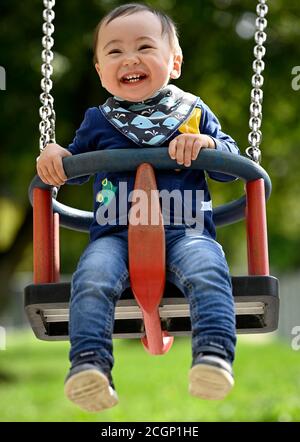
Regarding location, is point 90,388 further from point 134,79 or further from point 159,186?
point 134,79

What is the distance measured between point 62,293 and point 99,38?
0.89 metres

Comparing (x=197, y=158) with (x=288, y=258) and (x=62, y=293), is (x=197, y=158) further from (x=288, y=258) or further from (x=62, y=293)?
(x=288, y=258)

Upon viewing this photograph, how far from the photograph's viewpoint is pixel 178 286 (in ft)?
9.36

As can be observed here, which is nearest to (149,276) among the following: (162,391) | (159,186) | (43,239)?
(159,186)

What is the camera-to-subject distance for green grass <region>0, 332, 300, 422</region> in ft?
30.7

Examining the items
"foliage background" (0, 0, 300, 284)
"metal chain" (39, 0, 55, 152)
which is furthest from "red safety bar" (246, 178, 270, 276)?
"foliage background" (0, 0, 300, 284)

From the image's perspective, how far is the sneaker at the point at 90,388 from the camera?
2555 millimetres

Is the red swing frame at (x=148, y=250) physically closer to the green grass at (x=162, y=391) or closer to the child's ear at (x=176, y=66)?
the child's ear at (x=176, y=66)

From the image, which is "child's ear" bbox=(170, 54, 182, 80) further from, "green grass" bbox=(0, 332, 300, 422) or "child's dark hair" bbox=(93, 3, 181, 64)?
"green grass" bbox=(0, 332, 300, 422)

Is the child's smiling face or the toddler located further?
the child's smiling face

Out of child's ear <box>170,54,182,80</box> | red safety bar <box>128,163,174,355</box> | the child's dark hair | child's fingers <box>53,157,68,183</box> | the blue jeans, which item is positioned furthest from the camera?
child's ear <box>170,54,182,80</box>

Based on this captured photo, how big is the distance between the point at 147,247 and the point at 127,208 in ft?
0.65

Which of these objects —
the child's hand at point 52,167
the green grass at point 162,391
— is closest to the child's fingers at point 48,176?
the child's hand at point 52,167

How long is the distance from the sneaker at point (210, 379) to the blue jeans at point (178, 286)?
0.27ft
